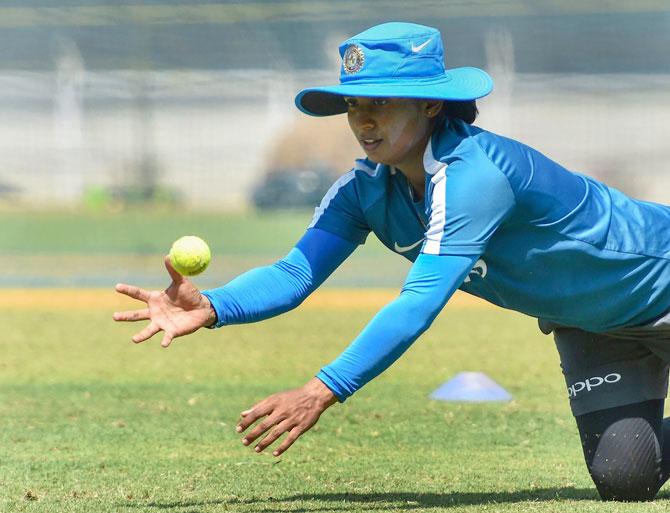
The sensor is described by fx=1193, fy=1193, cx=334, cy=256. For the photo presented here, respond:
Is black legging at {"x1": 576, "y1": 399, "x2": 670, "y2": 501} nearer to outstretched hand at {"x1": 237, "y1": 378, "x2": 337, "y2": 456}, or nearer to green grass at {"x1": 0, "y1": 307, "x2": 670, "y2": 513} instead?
green grass at {"x1": 0, "y1": 307, "x2": 670, "y2": 513}

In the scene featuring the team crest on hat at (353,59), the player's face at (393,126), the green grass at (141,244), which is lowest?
the green grass at (141,244)

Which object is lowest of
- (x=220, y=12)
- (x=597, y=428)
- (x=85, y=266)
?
(x=85, y=266)

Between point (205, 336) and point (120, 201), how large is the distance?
11863 millimetres

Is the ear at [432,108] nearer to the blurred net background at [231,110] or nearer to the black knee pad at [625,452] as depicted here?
→ the black knee pad at [625,452]

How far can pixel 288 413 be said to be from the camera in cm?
407

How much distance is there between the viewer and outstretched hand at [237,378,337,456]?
4.05 meters

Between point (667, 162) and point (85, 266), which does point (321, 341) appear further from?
point (667, 162)

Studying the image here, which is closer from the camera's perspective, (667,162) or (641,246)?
(641,246)

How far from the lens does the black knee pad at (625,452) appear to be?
5.10m

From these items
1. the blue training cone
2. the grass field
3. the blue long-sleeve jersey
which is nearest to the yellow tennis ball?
the blue long-sleeve jersey

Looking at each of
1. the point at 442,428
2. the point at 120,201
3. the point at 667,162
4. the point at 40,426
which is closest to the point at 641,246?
the point at 442,428

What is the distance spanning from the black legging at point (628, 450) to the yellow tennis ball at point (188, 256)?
1.92 meters

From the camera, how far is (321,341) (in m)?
10.7

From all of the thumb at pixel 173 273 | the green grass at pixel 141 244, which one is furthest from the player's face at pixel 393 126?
the green grass at pixel 141 244
